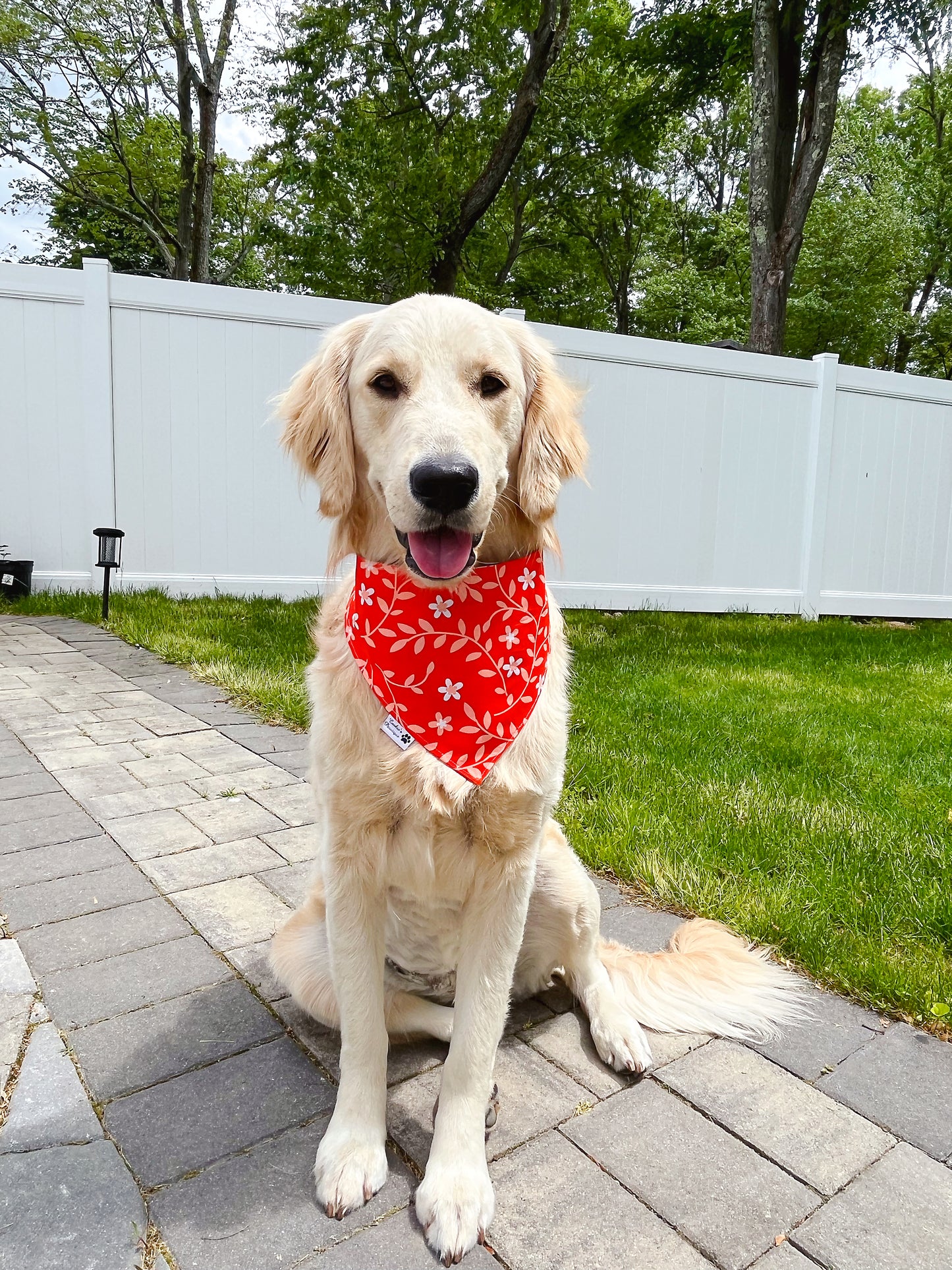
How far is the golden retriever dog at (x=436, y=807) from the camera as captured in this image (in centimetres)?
152

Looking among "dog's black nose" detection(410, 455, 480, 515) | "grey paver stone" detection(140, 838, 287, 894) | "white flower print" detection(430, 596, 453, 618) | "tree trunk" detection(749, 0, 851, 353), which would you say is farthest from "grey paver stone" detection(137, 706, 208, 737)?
"tree trunk" detection(749, 0, 851, 353)

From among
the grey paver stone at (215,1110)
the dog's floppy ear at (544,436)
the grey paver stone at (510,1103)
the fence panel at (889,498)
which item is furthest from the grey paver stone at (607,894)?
the fence panel at (889,498)

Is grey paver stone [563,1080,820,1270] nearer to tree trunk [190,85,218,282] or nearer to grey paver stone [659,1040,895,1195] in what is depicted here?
grey paver stone [659,1040,895,1195]

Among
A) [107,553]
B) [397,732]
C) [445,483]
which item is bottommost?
[397,732]

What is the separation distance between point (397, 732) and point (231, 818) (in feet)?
5.55

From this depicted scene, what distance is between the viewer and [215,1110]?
1.64m

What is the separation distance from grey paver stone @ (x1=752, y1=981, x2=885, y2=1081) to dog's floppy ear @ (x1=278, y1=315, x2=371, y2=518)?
156cm

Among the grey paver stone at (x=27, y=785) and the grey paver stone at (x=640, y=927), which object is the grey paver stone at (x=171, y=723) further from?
the grey paver stone at (x=640, y=927)

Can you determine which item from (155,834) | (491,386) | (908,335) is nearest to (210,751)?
(155,834)

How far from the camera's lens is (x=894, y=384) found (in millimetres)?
8398

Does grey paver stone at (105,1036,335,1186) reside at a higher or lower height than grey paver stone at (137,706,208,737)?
lower

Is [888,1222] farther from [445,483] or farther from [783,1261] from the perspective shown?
[445,483]

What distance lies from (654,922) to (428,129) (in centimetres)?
1628

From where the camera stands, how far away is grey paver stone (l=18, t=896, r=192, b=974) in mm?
2137
